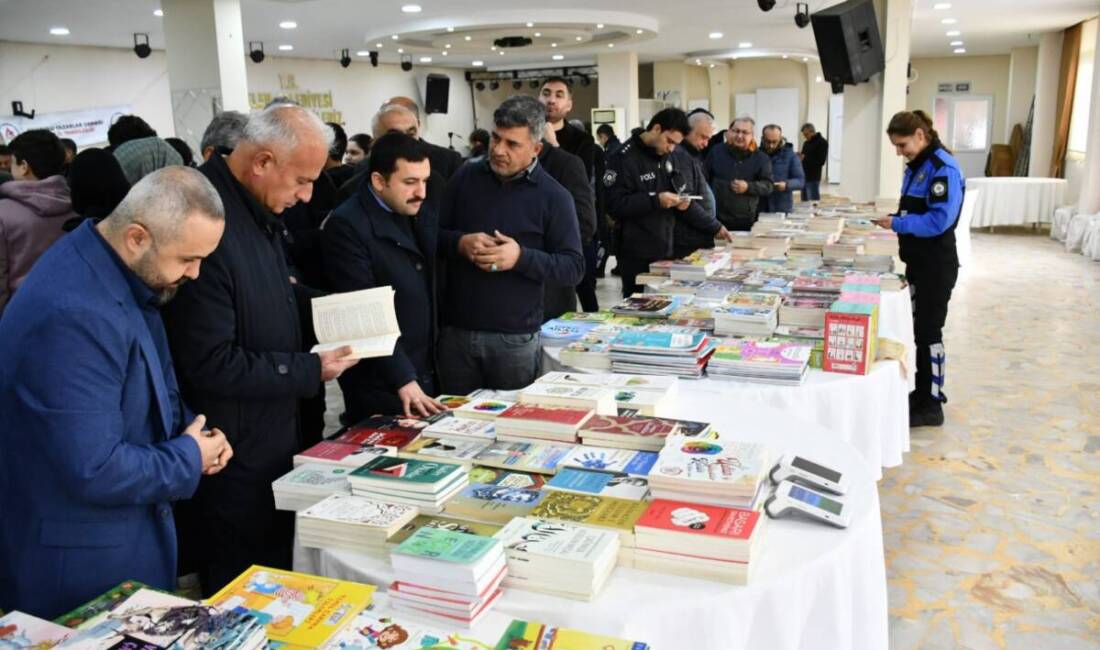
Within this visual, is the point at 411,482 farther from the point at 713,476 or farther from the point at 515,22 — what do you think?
the point at 515,22

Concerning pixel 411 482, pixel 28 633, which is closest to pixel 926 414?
pixel 411 482

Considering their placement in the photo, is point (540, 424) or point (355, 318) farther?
point (355, 318)

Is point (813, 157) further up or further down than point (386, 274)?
further up

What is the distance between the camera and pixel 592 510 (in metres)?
1.60

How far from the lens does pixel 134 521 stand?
1621 millimetres

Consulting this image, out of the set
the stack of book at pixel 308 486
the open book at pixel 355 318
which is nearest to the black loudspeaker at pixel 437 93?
the open book at pixel 355 318

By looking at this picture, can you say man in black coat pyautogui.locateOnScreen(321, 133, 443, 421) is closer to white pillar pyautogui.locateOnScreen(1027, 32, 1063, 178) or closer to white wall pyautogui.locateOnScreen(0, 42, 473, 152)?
white wall pyautogui.locateOnScreen(0, 42, 473, 152)

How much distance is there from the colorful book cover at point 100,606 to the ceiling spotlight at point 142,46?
458 inches

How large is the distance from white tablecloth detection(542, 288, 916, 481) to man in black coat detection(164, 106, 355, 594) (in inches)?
43.8

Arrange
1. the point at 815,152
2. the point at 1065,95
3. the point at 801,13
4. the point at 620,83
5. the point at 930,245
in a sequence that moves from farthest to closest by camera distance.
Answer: the point at 620,83
the point at 1065,95
the point at 815,152
the point at 801,13
the point at 930,245

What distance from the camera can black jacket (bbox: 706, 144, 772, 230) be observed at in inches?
248

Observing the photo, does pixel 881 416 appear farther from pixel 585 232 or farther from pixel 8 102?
pixel 8 102

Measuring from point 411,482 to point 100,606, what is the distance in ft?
1.89

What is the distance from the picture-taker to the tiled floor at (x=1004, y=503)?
277 centimetres
